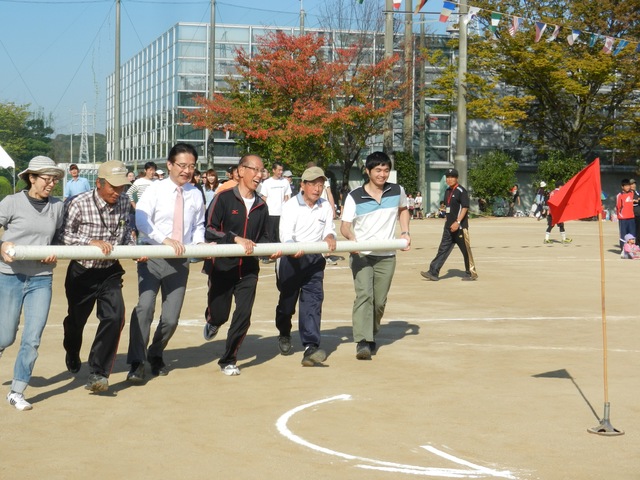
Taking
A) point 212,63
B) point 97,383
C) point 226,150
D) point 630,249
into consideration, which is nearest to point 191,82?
point 226,150

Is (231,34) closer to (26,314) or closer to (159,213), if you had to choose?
(159,213)

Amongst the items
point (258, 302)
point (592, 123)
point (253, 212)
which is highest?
point (592, 123)

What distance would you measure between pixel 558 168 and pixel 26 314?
156ft

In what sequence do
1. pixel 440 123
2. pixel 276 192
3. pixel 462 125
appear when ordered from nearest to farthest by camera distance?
pixel 276 192, pixel 462 125, pixel 440 123

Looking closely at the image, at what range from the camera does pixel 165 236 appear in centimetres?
927

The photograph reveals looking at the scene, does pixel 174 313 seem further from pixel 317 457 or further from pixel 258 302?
pixel 258 302

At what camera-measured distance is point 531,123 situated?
5556cm

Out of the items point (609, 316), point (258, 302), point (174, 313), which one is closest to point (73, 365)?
point (174, 313)

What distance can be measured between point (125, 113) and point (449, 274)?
207ft

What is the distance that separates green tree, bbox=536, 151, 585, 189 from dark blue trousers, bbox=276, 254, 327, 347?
4384cm

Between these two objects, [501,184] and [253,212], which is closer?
[253,212]

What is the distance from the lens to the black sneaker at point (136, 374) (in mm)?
8953

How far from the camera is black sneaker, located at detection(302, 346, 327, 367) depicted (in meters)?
9.95

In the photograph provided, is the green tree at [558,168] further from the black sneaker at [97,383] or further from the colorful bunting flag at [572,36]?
the black sneaker at [97,383]
